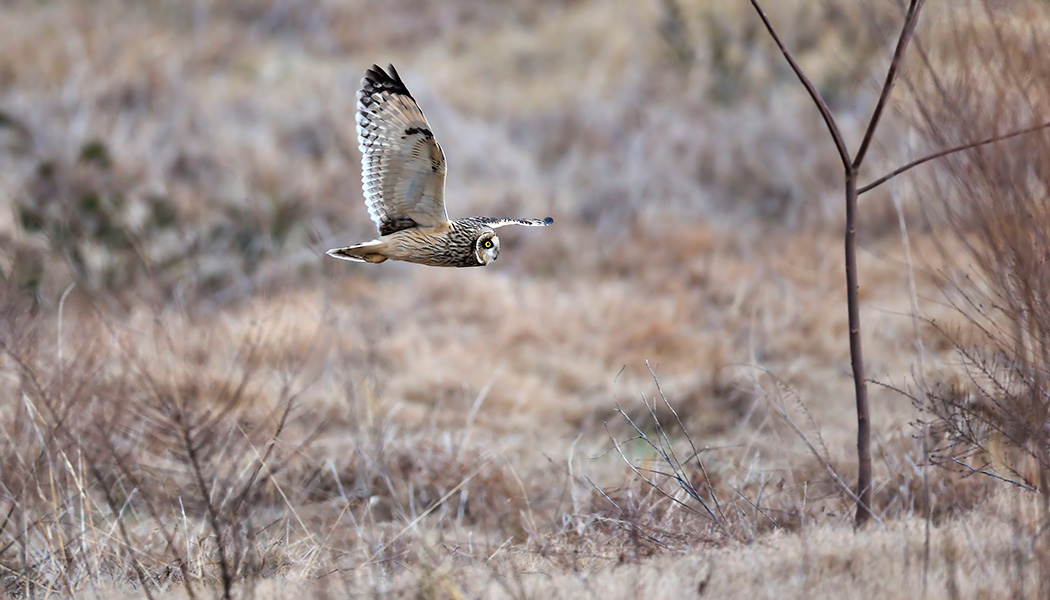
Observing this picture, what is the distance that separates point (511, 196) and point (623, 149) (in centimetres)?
168

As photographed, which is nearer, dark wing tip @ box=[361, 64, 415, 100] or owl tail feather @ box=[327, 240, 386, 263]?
owl tail feather @ box=[327, 240, 386, 263]

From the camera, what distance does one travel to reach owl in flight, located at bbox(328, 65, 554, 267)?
2062mm

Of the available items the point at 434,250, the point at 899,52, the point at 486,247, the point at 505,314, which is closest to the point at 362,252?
the point at 434,250

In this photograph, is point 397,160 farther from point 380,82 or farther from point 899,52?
point 899,52

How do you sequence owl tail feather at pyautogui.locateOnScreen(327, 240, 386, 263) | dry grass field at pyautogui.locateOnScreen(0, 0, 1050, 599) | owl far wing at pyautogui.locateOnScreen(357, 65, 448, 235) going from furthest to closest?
dry grass field at pyautogui.locateOnScreen(0, 0, 1050, 599), owl far wing at pyautogui.locateOnScreen(357, 65, 448, 235), owl tail feather at pyautogui.locateOnScreen(327, 240, 386, 263)

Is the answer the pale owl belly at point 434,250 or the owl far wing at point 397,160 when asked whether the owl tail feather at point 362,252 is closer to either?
the pale owl belly at point 434,250

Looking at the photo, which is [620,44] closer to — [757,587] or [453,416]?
[453,416]

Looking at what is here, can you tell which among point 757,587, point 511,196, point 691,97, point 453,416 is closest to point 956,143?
point 757,587

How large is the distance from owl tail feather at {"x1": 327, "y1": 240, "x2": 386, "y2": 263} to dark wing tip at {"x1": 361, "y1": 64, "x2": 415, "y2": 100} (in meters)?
0.44

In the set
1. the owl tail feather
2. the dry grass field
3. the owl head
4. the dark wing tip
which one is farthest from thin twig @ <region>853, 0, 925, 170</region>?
the owl tail feather

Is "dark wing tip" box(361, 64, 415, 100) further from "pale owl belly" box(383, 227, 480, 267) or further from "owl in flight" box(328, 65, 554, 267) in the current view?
"pale owl belly" box(383, 227, 480, 267)

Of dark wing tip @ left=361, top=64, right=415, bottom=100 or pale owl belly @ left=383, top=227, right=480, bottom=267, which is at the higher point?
dark wing tip @ left=361, top=64, right=415, bottom=100

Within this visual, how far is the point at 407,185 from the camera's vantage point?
2221 mm

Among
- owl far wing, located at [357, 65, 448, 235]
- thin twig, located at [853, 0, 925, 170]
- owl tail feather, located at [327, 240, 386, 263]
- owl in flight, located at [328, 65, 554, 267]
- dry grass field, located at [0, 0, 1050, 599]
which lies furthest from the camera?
dry grass field, located at [0, 0, 1050, 599]
